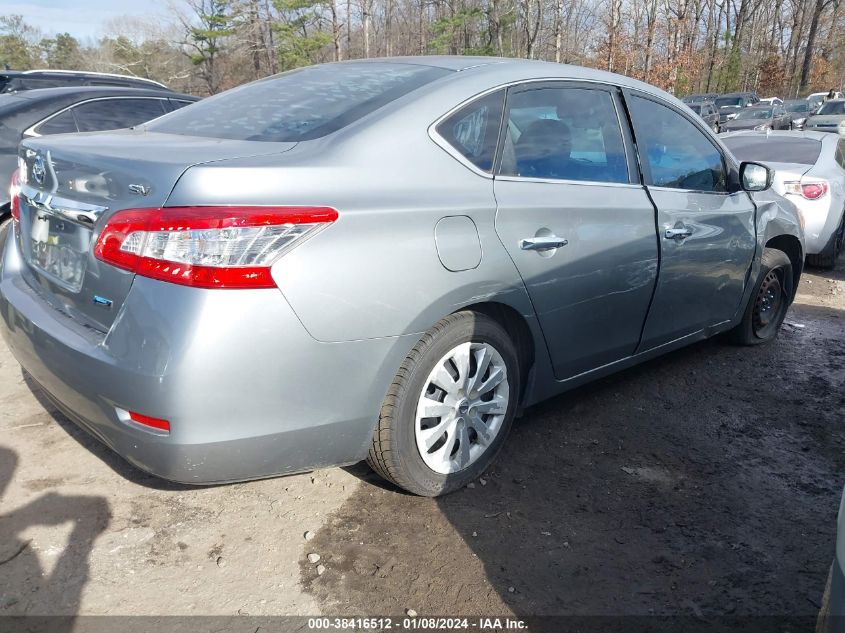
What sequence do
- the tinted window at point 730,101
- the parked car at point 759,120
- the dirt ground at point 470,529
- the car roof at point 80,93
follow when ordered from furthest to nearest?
the tinted window at point 730,101 < the parked car at point 759,120 < the car roof at point 80,93 < the dirt ground at point 470,529

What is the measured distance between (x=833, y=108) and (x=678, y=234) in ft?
76.3

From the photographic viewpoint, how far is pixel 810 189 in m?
6.92

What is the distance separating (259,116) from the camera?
288cm

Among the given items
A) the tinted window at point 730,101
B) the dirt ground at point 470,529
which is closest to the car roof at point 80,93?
the dirt ground at point 470,529

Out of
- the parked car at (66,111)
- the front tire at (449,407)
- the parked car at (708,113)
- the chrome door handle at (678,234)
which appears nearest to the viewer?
the front tire at (449,407)

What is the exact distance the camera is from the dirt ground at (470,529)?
2.34 meters

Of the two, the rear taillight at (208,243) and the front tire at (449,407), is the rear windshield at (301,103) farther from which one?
the front tire at (449,407)

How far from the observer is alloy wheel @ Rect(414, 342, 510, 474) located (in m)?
2.73

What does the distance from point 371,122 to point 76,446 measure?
1.96 m

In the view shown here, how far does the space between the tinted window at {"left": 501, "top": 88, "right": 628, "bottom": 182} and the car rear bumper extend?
1.04 metres

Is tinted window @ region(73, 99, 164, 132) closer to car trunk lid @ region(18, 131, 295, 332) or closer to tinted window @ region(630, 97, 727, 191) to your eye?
car trunk lid @ region(18, 131, 295, 332)

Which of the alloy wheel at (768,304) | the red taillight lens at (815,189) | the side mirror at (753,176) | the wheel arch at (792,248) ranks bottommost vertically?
the alloy wheel at (768,304)

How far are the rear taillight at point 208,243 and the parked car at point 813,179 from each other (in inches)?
238

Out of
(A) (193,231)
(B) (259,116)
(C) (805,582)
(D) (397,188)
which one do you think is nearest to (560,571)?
(C) (805,582)
